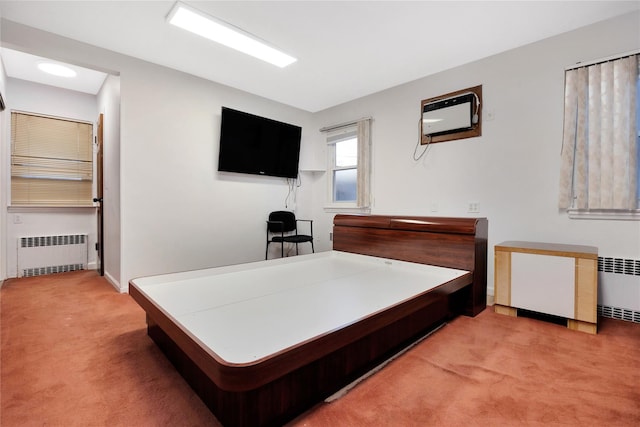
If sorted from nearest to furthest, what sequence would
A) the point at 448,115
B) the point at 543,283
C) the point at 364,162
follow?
the point at 543,283, the point at 448,115, the point at 364,162

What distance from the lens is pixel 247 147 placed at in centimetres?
427

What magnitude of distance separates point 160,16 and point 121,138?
4.44 feet

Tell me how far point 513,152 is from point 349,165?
7.75 feet

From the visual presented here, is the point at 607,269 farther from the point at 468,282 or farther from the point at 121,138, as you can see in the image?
the point at 121,138

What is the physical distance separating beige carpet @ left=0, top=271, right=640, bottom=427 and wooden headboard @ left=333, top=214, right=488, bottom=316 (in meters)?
0.41

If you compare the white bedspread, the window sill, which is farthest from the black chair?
the window sill

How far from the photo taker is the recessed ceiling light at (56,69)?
11.5ft

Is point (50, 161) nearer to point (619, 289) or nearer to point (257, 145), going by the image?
point (257, 145)

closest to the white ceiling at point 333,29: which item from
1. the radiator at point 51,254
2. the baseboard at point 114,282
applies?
the baseboard at point 114,282

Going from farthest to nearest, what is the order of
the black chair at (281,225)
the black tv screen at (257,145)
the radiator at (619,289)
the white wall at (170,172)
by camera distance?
1. the black chair at (281,225)
2. the black tv screen at (257,145)
3. the white wall at (170,172)
4. the radiator at (619,289)

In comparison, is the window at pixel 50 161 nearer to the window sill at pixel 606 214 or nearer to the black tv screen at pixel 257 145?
the black tv screen at pixel 257 145

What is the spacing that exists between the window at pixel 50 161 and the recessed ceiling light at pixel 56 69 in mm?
751

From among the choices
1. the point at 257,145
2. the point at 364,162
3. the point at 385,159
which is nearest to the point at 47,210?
the point at 257,145

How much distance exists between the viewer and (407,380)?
5.10ft
